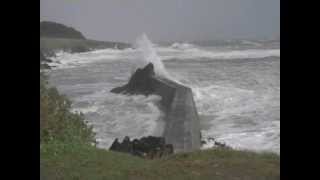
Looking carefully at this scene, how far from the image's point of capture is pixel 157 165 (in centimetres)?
372

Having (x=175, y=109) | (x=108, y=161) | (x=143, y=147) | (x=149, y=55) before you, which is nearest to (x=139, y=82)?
(x=149, y=55)

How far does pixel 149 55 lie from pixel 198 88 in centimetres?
41

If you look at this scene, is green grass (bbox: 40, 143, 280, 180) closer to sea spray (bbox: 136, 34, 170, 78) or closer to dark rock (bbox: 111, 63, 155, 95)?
dark rock (bbox: 111, 63, 155, 95)

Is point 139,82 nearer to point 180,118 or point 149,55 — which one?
point 149,55

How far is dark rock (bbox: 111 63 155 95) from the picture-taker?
376 centimetres

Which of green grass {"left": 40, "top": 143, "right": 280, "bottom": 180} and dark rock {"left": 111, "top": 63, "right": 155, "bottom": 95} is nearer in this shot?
green grass {"left": 40, "top": 143, "right": 280, "bottom": 180}

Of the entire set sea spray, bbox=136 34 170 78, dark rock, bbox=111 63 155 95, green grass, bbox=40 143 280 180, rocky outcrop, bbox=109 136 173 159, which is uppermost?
sea spray, bbox=136 34 170 78

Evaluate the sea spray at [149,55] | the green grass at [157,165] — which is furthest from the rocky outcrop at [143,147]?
the sea spray at [149,55]

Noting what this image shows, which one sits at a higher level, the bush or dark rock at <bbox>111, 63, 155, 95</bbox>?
dark rock at <bbox>111, 63, 155, 95</bbox>

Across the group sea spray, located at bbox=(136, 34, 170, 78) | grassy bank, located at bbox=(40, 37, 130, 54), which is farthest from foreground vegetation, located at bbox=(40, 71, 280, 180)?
sea spray, located at bbox=(136, 34, 170, 78)

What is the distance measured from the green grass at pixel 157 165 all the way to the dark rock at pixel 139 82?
0.45 m

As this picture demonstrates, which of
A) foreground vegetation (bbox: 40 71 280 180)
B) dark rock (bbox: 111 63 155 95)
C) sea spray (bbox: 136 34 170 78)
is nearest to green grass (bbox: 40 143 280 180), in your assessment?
foreground vegetation (bbox: 40 71 280 180)

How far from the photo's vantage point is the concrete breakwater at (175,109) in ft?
12.3
